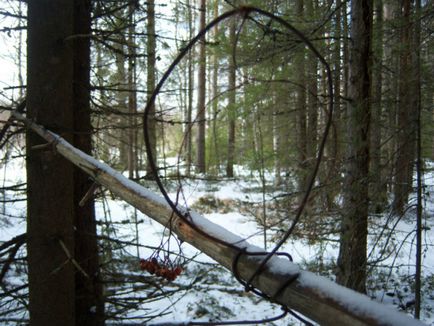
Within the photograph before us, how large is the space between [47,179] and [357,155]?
3772 mm

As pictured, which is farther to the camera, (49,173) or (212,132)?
(212,132)

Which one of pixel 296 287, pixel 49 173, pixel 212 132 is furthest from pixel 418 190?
pixel 49 173

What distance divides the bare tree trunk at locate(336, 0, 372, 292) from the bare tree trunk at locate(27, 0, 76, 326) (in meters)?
3.52

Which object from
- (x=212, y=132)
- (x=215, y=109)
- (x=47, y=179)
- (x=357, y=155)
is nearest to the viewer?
(x=47, y=179)

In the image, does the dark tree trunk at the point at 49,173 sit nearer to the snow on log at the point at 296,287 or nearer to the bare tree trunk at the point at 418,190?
the snow on log at the point at 296,287

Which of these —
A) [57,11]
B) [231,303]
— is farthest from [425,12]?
[231,303]

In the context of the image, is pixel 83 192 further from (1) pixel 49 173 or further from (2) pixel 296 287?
(2) pixel 296 287

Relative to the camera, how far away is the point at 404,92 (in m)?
4.18

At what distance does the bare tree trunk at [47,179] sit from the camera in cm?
248

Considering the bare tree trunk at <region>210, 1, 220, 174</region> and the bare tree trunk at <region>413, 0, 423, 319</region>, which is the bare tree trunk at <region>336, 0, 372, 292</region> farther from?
the bare tree trunk at <region>210, 1, 220, 174</region>

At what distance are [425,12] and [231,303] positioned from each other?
5745 mm

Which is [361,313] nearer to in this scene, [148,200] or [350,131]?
[148,200]

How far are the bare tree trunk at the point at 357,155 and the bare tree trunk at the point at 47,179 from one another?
3.52 meters

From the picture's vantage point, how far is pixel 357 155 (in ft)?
14.1
